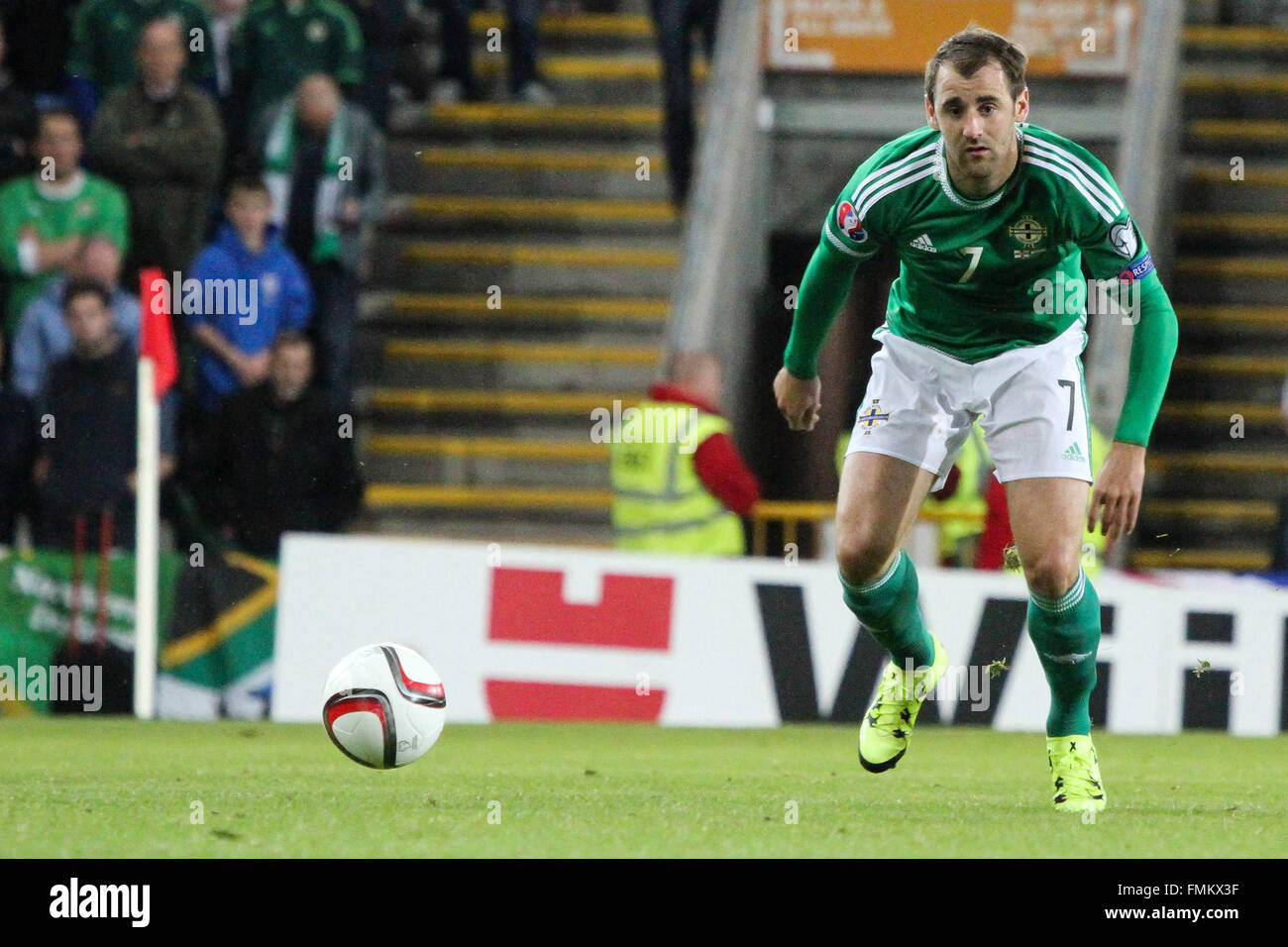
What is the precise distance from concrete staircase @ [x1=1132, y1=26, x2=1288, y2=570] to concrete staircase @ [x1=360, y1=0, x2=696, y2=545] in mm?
3273

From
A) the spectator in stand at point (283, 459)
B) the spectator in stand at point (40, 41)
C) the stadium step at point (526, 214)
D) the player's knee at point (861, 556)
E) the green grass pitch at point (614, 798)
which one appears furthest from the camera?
the stadium step at point (526, 214)

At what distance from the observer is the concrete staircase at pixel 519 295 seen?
13594mm

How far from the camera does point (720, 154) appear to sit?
13.8 metres

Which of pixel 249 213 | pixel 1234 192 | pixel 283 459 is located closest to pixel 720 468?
pixel 283 459

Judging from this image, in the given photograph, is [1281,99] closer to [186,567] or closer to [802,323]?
[186,567]

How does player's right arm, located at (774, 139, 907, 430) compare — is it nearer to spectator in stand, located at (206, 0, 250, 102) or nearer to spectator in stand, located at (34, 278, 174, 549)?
spectator in stand, located at (34, 278, 174, 549)

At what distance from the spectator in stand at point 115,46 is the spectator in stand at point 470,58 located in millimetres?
1729

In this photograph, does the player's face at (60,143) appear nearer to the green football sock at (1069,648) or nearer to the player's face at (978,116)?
the player's face at (978,116)

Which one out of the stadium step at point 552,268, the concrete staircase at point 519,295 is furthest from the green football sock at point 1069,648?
the stadium step at point 552,268

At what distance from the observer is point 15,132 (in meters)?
12.5

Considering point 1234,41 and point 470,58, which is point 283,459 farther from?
point 1234,41

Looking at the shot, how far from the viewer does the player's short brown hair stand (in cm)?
595

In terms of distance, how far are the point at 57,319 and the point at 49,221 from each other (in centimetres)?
61
